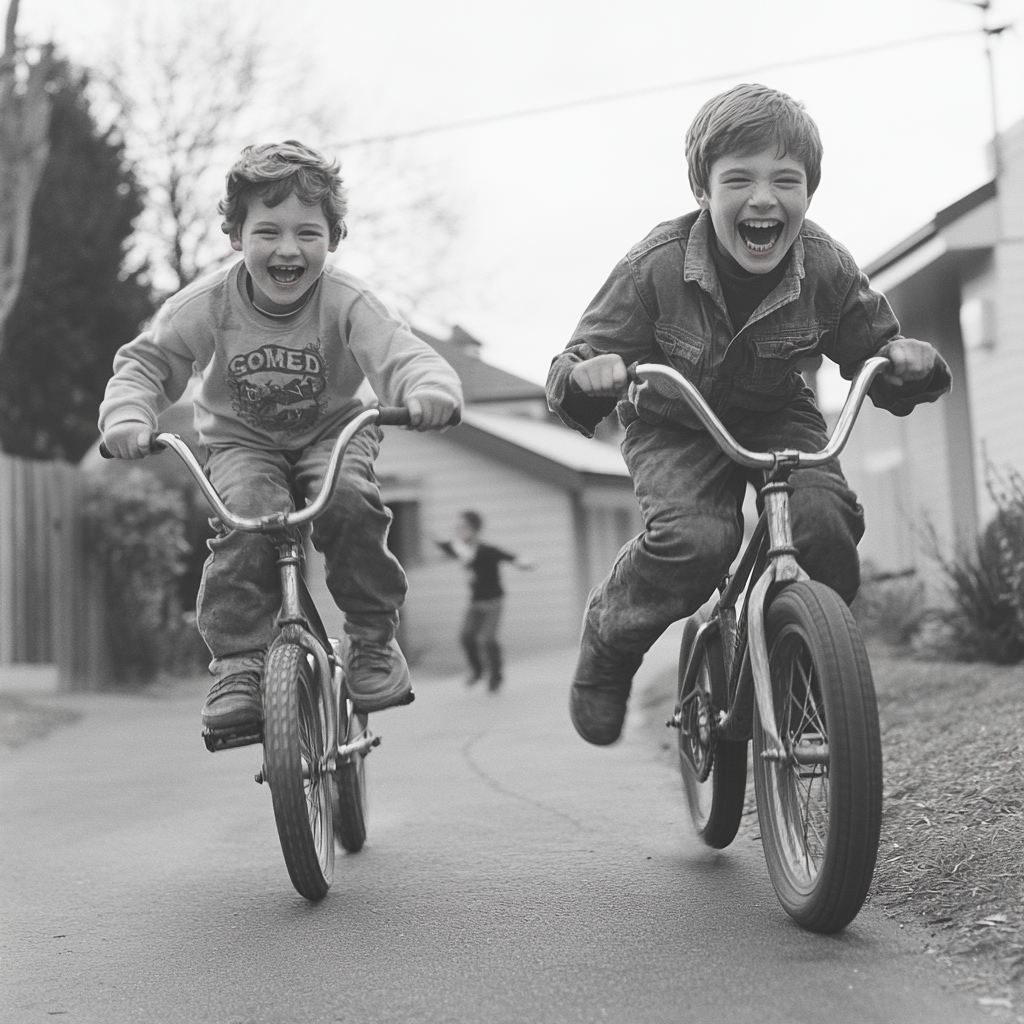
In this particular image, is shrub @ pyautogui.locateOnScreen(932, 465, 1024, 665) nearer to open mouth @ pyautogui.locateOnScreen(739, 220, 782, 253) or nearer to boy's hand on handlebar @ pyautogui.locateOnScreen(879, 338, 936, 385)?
boy's hand on handlebar @ pyautogui.locateOnScreen(879, 338, 936, 385)

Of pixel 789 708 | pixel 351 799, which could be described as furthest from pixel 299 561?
pixel 789 708

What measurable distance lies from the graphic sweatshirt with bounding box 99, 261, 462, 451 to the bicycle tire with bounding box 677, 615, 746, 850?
3.55 feet

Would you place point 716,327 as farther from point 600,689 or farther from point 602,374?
point 600,689

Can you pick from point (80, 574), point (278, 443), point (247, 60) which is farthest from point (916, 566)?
point (247, 60)

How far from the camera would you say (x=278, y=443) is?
4109 mm

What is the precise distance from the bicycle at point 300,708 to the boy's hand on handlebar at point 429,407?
3 cm

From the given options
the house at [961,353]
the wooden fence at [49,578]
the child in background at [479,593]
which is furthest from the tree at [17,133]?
the house at [961,353]

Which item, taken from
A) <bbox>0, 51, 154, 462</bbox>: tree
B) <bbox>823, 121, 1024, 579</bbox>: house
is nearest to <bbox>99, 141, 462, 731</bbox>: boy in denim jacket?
<bbox>823, 121, 1024, 579</bbox>: house

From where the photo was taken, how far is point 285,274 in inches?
156

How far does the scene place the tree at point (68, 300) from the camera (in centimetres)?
2509

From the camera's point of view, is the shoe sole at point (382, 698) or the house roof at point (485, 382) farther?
the house roof at point (485, 382)

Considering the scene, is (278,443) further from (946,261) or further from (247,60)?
(247,60)

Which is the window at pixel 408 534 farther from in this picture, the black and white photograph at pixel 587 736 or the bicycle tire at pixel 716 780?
the bicycle tire at pixel 716 780

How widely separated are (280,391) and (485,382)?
26576 mm
